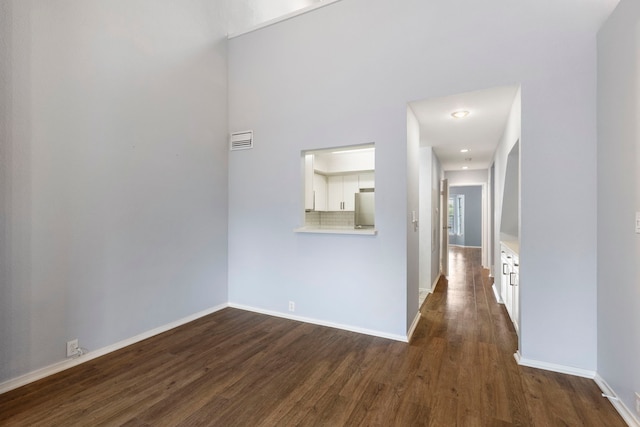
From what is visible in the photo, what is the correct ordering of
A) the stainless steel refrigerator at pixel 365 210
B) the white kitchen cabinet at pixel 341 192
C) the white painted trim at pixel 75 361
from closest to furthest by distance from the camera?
the white painted trim at pixel 75 361
the stainless steel refrigerator at pixel 365 210
the white kitchen cabinet at pixel 341 192

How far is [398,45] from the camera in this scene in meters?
2.91

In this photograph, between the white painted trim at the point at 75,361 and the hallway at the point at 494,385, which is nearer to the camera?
the hallway at the point at 494,385

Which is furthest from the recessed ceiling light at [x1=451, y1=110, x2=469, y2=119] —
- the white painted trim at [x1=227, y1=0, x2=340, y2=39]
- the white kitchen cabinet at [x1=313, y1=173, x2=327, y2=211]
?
the white kitchen cabinet at [x1=313, y1=173, x2=327, y2=211]

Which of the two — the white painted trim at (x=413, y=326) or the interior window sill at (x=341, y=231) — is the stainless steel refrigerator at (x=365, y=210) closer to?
the interior window sill at (x=341, y=231)

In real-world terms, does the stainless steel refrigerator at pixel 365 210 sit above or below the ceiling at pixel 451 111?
below

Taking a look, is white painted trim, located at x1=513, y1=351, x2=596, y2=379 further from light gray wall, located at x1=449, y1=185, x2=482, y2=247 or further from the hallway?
light gray wall, located at x1=449, y1=185, x2=482, y2=247

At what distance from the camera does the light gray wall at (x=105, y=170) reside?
218 cm

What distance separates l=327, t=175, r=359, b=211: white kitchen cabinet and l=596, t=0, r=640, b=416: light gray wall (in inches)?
144

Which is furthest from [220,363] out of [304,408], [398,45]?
[398,45]

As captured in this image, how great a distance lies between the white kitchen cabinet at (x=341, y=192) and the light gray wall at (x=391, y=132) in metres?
2.20

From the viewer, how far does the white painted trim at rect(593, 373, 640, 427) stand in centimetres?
173

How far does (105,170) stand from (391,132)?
276cm

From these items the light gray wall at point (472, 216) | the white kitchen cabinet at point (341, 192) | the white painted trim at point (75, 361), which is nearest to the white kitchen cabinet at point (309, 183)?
the white kitchen cabinet at point (341, 192)

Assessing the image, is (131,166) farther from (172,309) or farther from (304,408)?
(304,408)
